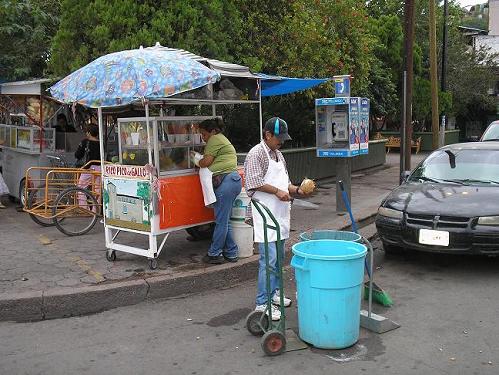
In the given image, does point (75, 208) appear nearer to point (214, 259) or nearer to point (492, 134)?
point (214, 259)

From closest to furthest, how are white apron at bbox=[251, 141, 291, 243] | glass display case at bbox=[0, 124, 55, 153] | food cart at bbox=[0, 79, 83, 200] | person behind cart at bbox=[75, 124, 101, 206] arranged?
white apron at bbox=[251, 141, 291, 243] → person behind cart at bbox=[75, 124, 101, 206] → food cart at bbox=[0, 79, 83, 200] → glass display case at bbox=[0, 124, 55, 153]

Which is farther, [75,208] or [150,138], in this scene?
[75,208]

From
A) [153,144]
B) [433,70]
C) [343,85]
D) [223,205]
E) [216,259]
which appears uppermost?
[433,70]

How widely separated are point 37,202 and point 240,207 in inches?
139

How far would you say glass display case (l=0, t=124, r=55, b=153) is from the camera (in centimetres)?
941

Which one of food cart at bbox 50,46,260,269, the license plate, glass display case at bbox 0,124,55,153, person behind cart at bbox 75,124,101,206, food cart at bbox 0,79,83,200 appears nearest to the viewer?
food cart at bbox 50,46,260,269

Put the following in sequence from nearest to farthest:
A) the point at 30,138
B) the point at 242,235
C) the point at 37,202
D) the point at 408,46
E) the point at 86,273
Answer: the point at 86,273 → the point at 242,235 → the point at 37,202 → the point at 30,138 → the point at 408,46

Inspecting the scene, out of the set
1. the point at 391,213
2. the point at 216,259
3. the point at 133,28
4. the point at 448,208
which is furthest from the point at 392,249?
the point at 133,28


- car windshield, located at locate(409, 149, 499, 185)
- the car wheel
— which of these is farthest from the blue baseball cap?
car windshield, located at locate(409, 149, 499, 185)

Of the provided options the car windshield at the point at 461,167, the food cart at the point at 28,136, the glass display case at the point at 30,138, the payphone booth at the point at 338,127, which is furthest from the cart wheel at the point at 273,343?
the glass display case at the point at 30,138

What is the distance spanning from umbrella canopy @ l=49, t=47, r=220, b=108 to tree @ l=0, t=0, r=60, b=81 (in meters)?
6.31

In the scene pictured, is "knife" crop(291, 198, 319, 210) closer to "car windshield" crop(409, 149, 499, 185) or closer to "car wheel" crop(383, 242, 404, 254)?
"car windshield" crop(409, 149, 499, 185)

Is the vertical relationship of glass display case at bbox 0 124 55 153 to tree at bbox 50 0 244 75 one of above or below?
below

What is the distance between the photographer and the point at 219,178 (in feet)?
19.8
